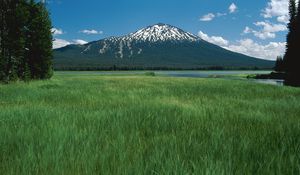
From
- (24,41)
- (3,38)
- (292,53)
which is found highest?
(3,38)

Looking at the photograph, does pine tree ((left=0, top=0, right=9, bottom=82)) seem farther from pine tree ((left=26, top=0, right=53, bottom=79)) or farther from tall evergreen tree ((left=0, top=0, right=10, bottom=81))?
pine tree ((left=26, top=0, right=53, bottom=79))

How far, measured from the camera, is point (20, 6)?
33125mm

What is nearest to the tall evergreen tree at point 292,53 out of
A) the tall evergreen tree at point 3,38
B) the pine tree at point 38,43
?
the pine tree at point 38,43

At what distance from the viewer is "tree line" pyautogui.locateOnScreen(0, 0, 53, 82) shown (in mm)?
31625

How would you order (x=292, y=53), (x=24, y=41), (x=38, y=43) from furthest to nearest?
(x=292, y=53) < (x=38, y=43) < (x=24, y=41)

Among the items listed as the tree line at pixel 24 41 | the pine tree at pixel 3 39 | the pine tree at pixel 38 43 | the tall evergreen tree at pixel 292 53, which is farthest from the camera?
the tall evergreen tree at pixel 292 53

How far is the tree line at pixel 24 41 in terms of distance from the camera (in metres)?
31.6

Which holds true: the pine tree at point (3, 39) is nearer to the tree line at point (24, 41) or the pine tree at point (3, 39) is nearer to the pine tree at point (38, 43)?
the tree line at point (24, 41)

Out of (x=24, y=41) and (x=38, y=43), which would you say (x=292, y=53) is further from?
(x=24, y=41)

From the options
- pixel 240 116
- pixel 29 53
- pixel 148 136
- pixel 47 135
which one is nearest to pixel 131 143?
pixel 148 136

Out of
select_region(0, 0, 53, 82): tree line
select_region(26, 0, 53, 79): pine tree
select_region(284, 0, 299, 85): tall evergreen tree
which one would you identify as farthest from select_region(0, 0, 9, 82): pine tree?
select_region(284, 0, 299, 85): tall evergreen tree

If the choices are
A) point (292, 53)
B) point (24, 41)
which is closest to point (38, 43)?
point (24, 41)

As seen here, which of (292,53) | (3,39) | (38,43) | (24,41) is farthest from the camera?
(292,53)

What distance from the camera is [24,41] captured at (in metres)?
32.8
